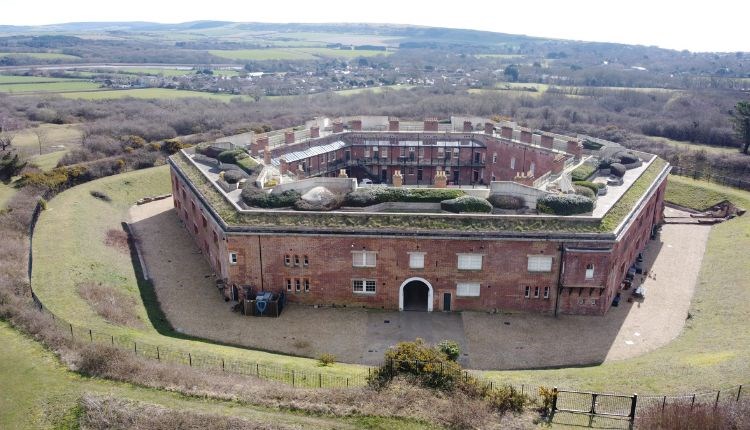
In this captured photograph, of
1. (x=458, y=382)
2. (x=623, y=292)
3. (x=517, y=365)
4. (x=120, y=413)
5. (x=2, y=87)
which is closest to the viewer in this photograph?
(x=120, y=413)

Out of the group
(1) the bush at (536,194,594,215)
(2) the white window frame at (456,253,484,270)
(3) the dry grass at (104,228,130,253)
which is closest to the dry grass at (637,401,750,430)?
(2) the white window frame at (456,253,484,270)

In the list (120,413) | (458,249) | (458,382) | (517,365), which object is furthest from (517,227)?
(120,413)

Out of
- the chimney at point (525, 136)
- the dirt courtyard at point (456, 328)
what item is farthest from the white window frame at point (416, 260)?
the chimney at point (525, 136)

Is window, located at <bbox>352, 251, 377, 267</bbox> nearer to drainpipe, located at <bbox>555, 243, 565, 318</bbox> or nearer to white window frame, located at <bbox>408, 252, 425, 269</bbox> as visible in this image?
white window frame, located at <bbox>408, 252, 425, 269</bbox>

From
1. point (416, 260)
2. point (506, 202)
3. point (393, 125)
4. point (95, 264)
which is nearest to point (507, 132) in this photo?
point (393, 125)

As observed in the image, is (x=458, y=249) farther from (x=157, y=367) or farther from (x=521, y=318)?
(x=157, y=367)

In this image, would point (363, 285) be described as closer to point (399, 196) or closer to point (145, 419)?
point (399, 196)
